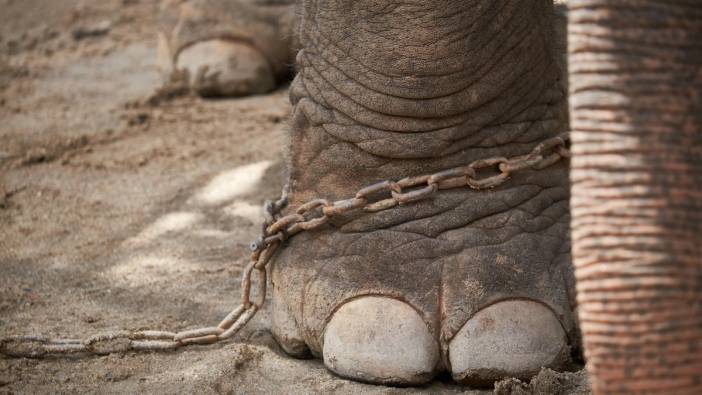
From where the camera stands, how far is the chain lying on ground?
1.99 metres

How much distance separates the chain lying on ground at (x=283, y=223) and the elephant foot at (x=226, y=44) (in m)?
1.91

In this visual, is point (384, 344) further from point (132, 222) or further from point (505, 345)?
point (132, 222)

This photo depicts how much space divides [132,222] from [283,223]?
101 centimetres

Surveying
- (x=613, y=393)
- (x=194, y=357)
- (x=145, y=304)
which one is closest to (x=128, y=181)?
(x=145, y=304)

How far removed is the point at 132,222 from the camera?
2955 millimetres

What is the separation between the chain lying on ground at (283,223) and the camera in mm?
1990

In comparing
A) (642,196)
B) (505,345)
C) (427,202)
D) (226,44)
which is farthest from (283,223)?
(226,44)

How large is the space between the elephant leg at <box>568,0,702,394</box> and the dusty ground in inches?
23.4

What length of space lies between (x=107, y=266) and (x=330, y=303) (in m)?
0.90

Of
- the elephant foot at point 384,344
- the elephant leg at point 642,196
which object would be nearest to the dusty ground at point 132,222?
the elephant foot at point 384,344

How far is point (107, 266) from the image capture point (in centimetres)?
266

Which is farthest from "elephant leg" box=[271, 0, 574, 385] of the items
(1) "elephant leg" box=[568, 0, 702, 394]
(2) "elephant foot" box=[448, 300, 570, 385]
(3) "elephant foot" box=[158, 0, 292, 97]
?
(3) "elephant foot" box=[158, 0, 292, 97]

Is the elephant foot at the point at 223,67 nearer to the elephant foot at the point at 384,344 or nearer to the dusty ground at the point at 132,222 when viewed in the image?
the dusty ground at the point at 132,222

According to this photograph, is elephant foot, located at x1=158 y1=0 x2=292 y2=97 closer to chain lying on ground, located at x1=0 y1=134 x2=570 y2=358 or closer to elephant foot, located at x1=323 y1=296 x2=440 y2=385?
chain lying on ground, located at x1=0 y1=134 x2=570 y2=358
